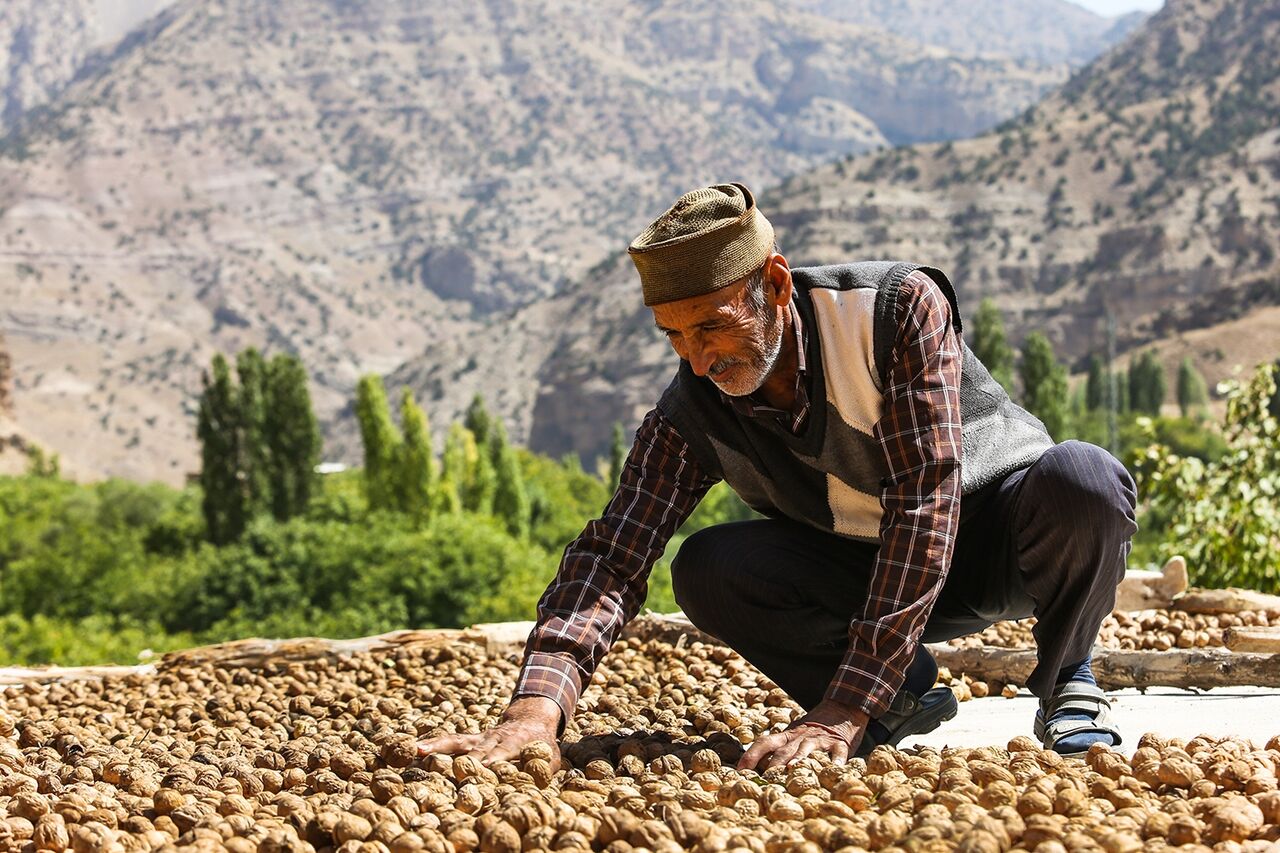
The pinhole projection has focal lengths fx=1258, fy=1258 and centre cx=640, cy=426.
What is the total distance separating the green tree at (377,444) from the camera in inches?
1312

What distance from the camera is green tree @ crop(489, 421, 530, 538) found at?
37.2m

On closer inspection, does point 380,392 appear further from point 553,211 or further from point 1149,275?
point 553,211

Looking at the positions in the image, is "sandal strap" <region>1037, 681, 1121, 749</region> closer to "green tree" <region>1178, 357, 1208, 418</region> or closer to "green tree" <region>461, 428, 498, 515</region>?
"green tree" <region>461, 428, 498, 515</region>

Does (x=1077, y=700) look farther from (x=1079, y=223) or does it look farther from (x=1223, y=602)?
(x=1079, y=223)

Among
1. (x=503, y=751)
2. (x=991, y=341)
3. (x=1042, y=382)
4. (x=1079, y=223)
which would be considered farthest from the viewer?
(x=1079, y=223)

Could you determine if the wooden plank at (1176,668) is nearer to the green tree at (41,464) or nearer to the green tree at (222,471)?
the green tree at (222,471)

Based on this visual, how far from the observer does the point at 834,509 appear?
9.00ft

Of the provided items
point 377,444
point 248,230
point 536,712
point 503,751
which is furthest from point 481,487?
point 248,230

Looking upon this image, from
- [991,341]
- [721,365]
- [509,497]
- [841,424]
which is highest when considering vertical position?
[721,365]

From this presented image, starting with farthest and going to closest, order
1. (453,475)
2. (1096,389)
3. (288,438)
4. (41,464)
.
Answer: (1096,389), (41,464), (453,475), (288,438)

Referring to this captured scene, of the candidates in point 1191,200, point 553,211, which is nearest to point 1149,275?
point 1191,200

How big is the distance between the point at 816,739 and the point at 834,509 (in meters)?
0.58

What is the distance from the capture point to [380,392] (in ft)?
110

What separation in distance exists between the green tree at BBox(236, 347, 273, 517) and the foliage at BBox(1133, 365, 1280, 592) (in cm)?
2859
